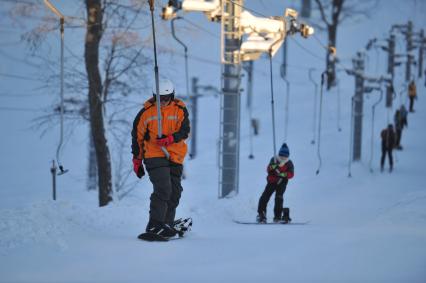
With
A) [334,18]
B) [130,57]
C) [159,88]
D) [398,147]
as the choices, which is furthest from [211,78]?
[159,88]

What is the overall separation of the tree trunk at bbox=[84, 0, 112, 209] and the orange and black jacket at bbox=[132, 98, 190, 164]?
22.3 ft

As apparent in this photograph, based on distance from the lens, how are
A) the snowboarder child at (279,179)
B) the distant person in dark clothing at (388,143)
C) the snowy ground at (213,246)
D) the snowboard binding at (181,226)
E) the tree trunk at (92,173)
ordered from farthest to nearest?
the tree trunk at (92,173) < the distant person in dark clothing at (388,143) < the snowboarder child at (279,179) < the snowboard binding at (181,226) < the snowy ground at (213,246)

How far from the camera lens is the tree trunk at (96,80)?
14.4 metres

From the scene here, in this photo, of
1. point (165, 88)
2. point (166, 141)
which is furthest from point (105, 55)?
point (166, 141)

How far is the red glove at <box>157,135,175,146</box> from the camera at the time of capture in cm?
754

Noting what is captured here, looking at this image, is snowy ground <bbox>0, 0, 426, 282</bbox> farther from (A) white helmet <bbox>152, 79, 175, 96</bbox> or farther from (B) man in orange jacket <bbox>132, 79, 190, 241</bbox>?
(A) white helmet <bbox>152, 79, 175, 96</bbox>

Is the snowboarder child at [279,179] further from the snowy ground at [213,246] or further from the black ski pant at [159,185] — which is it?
the black ski pant at [159,185]

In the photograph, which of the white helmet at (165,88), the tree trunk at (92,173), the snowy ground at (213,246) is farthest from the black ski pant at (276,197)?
the tree trunk at (92,173)

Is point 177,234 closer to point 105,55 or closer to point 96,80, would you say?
point 96,80

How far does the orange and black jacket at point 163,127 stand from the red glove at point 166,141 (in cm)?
6

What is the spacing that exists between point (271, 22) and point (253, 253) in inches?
357

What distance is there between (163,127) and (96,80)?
7.21 m

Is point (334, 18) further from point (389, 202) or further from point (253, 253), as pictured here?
point (253, 253)

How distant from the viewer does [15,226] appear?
7.22 meters
